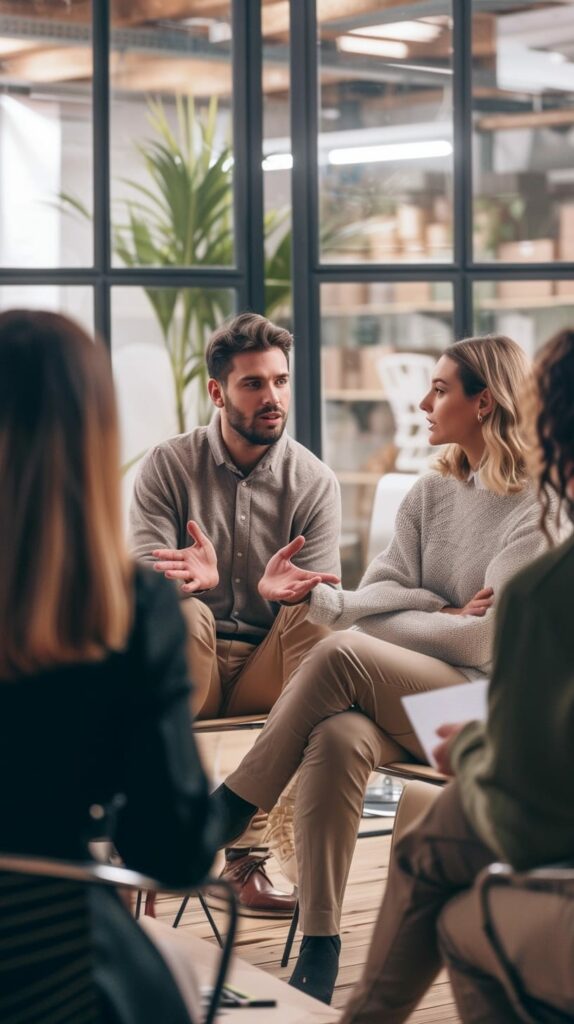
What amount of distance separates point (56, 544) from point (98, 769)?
9.4 inches

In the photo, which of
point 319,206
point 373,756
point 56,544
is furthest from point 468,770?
point 319,206

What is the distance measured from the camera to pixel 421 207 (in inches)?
169

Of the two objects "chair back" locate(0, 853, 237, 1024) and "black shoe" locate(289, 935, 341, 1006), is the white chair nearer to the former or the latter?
"black shoe" locate(289, 935, 341, 1006)

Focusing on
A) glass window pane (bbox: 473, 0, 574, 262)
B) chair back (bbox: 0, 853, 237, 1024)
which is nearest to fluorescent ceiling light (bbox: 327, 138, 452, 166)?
glass window pane (bbox: 473, 0, 574, 262)

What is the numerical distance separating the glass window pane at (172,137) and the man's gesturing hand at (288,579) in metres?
1.52

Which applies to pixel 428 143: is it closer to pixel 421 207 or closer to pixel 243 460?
pixel 421 207

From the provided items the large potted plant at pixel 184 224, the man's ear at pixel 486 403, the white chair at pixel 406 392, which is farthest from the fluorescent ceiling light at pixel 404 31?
the man's ear at pixel 486 403

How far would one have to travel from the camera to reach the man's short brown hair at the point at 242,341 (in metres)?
3.41

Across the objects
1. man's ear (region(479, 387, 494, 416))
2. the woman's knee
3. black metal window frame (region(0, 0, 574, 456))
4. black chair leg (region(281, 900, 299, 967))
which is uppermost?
black metal window frame (region(0, 0, 574, 456))

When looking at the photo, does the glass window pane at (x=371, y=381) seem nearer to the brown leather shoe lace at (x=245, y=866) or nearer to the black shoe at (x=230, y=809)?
the brown leather shoe lace at (x=245, y=866)

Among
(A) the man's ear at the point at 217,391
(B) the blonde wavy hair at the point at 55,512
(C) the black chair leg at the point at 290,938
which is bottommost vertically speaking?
(C) the black chair leg at the point at 290,938

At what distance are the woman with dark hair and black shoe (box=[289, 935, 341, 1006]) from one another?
1.19 metres

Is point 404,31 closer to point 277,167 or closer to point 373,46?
point 373,46

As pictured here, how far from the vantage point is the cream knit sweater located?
9.27 ft
